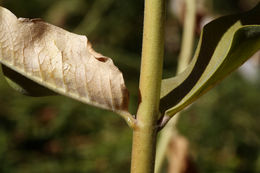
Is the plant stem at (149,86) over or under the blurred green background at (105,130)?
over

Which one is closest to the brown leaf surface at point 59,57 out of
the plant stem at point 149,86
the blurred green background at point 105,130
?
the plant stem at point 149,86

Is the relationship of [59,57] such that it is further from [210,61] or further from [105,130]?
[105,130]

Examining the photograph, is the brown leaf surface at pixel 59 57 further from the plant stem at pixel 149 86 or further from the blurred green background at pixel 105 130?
the blurred green background at pixel 105 130

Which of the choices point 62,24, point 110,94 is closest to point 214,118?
point 110,94

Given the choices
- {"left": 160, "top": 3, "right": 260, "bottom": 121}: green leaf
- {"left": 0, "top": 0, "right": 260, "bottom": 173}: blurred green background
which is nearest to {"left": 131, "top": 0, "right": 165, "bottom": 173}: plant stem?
{"left": 160, "top": 3, "right": 260, "bottom": 121}: green leaf

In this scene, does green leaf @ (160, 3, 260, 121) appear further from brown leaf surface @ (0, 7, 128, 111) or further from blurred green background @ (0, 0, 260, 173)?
blurred green background @ (0, 0, 260, 173)

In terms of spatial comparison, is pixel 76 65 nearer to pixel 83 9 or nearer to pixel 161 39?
pixel 161 39

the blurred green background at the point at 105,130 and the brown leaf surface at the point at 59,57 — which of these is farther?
the blurred green background at the point at 105,130
